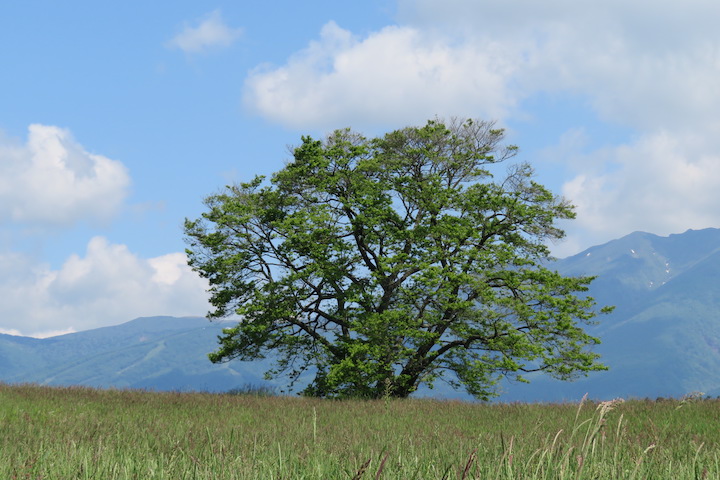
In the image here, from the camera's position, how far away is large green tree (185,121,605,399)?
79.5 feet

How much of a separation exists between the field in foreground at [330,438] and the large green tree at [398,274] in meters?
7.54

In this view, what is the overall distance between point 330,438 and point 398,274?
18181mm

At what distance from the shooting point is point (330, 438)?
27.8 feet

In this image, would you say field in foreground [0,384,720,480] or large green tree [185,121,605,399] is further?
large green tree [185,121,605,399]

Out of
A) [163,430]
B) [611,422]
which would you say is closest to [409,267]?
[611,422]

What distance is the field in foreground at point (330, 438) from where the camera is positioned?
4426mm

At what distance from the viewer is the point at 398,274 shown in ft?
86.9

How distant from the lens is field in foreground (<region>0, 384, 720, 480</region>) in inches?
174

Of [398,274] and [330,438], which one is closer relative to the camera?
[330,438]

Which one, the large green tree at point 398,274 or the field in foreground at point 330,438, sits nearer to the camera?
the field in foreground at point 330,438

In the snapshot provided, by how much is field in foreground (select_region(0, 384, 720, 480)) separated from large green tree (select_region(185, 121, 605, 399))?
7.54m

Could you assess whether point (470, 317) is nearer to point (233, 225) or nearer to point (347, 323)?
point (347, 323)

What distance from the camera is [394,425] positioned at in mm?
11156

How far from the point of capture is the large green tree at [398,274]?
24219mm
